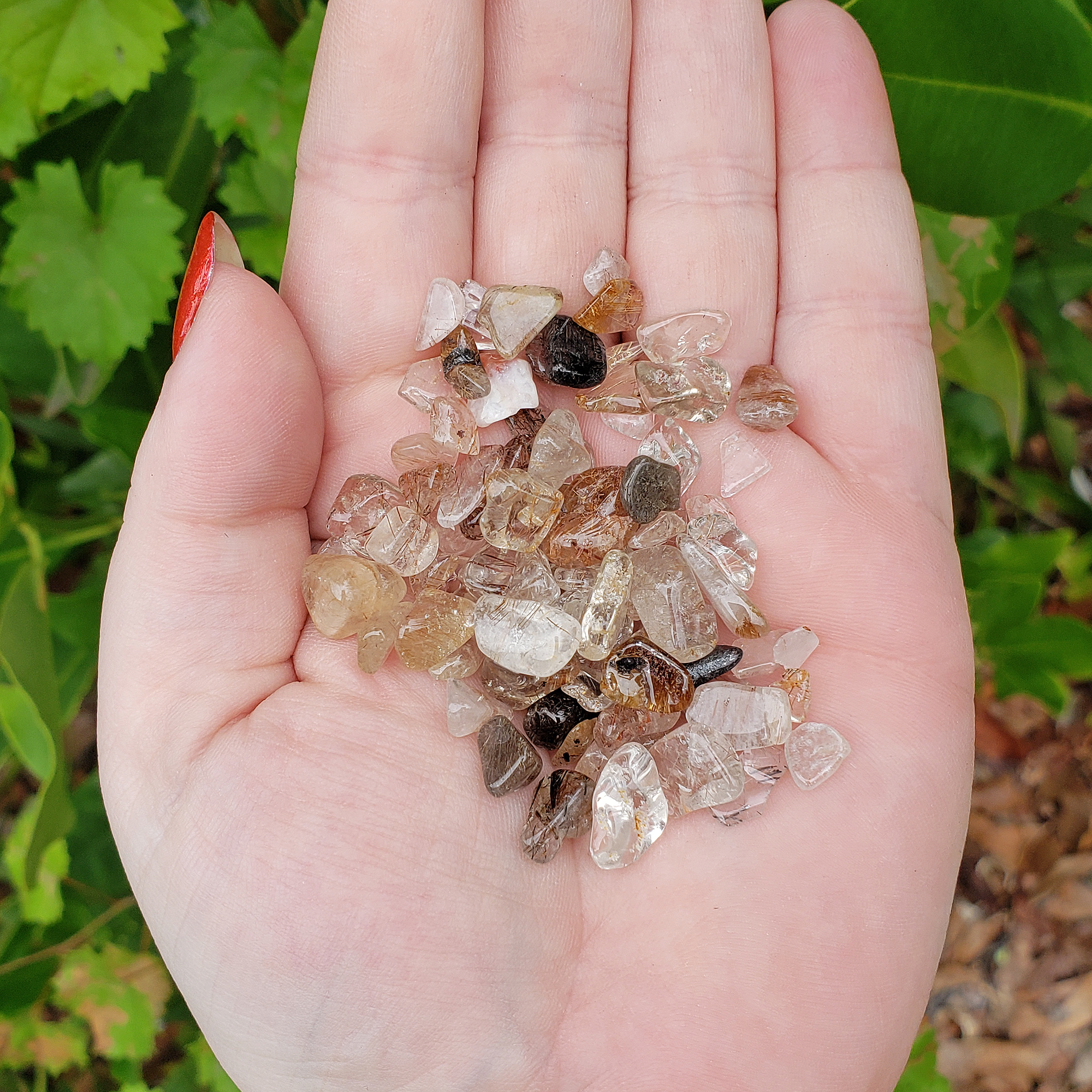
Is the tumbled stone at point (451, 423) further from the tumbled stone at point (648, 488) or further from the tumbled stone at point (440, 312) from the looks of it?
the tumbled stone at point (648, 488)

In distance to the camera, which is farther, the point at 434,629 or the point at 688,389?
the point at 688,389

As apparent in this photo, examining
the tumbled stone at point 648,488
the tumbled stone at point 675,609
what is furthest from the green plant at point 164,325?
the tumbled stone at point 675,609

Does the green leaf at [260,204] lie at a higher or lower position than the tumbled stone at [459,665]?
higher

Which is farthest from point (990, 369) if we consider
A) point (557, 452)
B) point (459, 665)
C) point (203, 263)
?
point (203, 263)

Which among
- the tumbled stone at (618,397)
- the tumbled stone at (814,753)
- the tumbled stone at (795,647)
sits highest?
the tumbled stone at (618,397)

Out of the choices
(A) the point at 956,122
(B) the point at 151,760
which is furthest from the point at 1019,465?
(B) the point at 151,760

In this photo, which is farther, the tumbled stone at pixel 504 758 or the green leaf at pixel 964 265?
the green leaf at pixel 964 265

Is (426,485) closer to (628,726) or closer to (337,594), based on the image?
(337,594)
